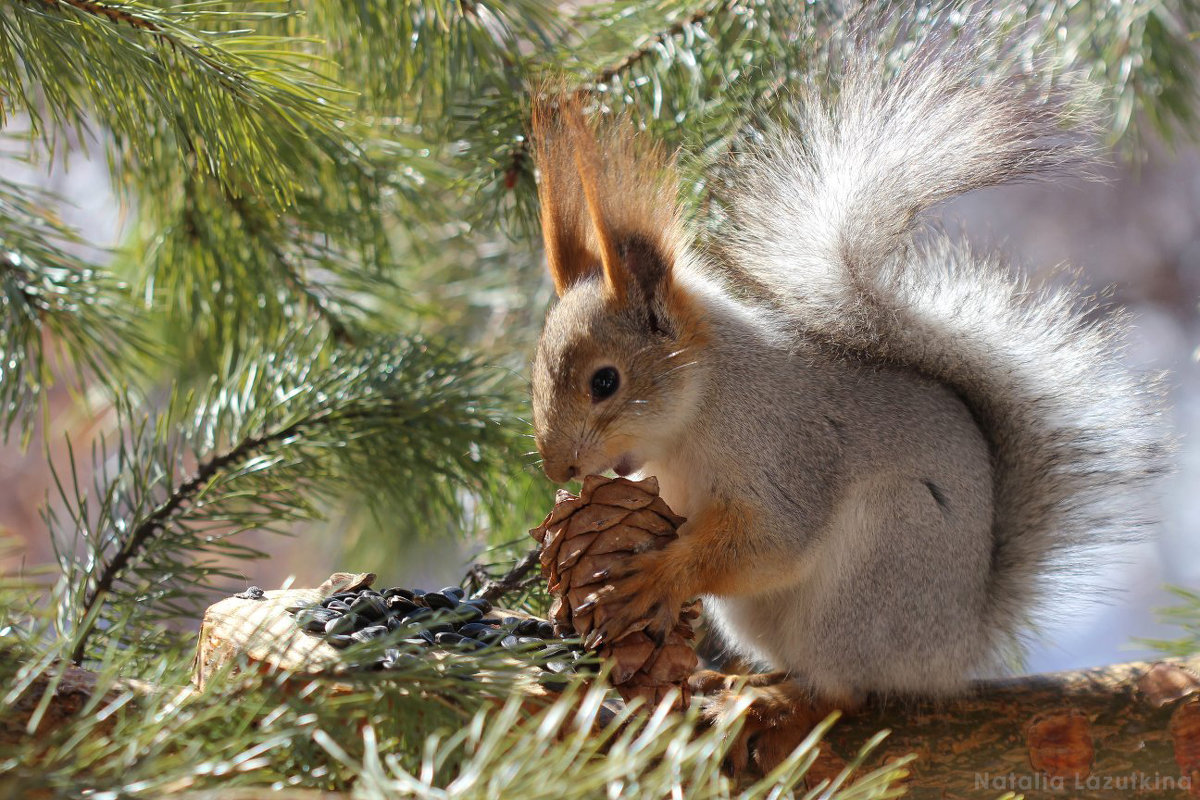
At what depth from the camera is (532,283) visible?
2.14 metres

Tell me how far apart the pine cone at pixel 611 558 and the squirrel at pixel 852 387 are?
37mm

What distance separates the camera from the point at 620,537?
1006 mm

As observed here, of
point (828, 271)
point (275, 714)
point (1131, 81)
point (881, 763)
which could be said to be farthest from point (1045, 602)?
point (275, 714)

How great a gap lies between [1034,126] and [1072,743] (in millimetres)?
612

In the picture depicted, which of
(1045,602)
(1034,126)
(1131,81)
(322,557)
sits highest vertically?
(1131,81)

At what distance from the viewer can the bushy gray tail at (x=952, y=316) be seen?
114 centimetres

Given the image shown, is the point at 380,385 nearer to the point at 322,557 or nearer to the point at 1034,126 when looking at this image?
the point at 1034,126

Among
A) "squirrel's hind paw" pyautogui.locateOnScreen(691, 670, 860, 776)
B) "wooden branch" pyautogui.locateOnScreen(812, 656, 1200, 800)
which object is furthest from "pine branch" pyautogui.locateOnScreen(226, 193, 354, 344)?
"wooden branch" pyautogui.locateOnScreen(812, 656, 1200, 800)

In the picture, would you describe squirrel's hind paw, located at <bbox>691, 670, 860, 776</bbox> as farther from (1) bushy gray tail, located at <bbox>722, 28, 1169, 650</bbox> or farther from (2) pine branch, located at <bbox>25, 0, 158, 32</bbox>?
(2) pine branch, located at <bbox>25, 0, 158, 32</bbox>

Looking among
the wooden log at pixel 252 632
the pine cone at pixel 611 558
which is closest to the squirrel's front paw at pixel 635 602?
the pine cone at pixel 611 558

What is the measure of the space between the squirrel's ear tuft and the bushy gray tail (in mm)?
107

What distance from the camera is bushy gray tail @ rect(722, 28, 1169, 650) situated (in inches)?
44.7

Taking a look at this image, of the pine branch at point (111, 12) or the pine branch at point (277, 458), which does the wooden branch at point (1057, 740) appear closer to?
the pine branch at point (277, 458)

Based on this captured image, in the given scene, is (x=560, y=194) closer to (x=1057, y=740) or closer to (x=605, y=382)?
(x=605, y=382)
